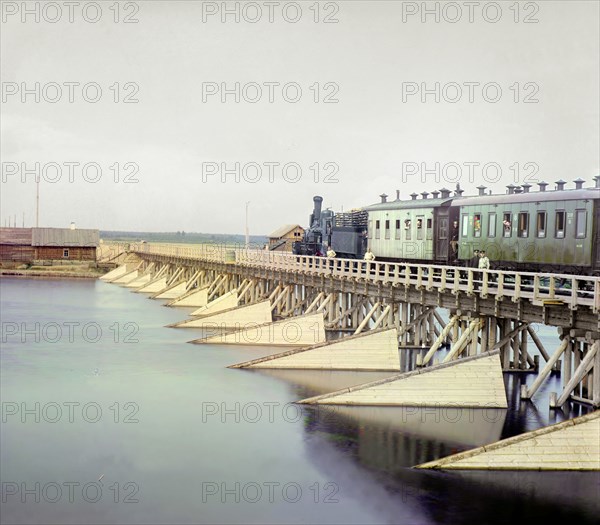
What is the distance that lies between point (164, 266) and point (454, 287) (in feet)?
202

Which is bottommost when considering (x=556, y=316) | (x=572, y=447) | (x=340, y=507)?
(x=340, y=507)

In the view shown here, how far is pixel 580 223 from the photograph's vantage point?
26938 millimetres

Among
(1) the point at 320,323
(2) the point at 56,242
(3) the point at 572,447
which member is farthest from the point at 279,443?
(2) the point at 56,242

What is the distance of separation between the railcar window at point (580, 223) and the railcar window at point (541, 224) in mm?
1761

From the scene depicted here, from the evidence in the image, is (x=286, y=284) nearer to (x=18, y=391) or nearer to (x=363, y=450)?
(x=18, y=391)

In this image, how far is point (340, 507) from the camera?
17.7 metres

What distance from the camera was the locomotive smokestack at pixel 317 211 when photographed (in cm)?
5894

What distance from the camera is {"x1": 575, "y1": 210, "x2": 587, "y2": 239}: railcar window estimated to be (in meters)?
26.8

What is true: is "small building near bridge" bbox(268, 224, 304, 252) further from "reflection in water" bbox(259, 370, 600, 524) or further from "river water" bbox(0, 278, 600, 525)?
"reflection in water" bbox(259, 370, 600, 524)

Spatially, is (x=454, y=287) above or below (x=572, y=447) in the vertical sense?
above

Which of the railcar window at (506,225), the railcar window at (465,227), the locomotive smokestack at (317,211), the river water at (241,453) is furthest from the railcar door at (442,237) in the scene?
the locomotive smokestack at (317,211)

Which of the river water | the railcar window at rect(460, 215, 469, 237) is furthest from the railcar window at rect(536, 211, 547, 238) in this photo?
the railcar window at rect(460, 215, 469, 237)

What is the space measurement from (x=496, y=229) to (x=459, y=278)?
434cm

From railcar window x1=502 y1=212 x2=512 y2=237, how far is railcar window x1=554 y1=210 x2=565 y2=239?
2982 mm
